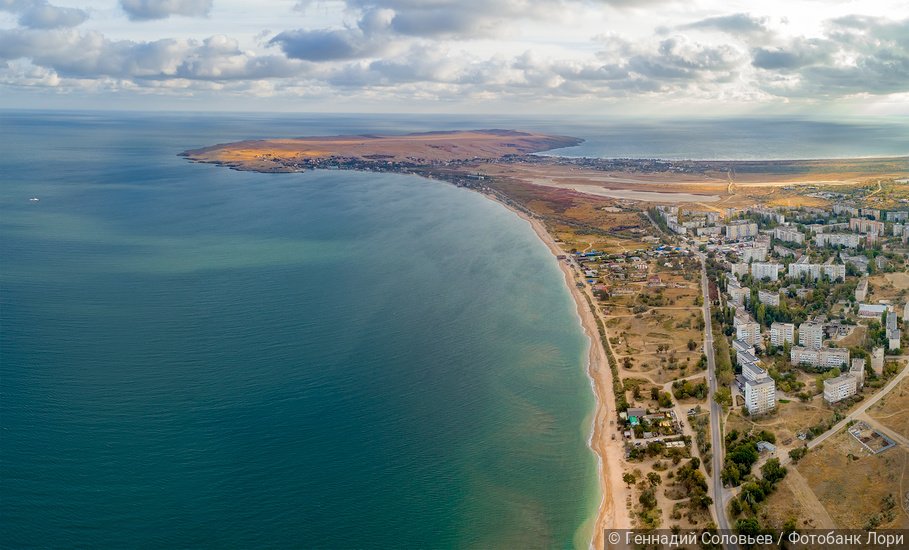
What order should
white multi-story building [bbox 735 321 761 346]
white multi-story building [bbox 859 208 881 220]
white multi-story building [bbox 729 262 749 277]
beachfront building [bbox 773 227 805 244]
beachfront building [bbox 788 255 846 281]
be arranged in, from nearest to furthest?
white multi-story building [bbox 735 321 761 346] → beachfront building [bbox 788 255 846 281] → white multi-story building [bbox 729 262 749 277] → beachfront building [bbox 773 227 805 244] → white multi-story building [bbox 859 208 881 220]

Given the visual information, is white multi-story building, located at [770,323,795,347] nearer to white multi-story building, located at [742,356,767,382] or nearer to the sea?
white multi-story building, located at [742,356,767,382]

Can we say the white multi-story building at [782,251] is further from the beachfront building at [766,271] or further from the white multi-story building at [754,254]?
the beachfront building at [766,271]

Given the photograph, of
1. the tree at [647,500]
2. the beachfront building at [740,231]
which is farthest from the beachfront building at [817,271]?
the tree at [647,500]

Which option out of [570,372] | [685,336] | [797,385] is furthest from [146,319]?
[797,385]

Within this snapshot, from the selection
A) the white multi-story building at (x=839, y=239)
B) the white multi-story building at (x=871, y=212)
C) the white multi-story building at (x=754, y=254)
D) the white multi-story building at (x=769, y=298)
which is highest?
the white multi-story building at (x=871, y=212)

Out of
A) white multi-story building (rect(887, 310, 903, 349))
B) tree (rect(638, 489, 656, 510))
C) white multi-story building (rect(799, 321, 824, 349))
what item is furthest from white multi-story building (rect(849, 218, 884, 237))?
tree (rect(638, 489, 656, 510))

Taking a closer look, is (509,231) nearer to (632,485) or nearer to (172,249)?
(172,249)
